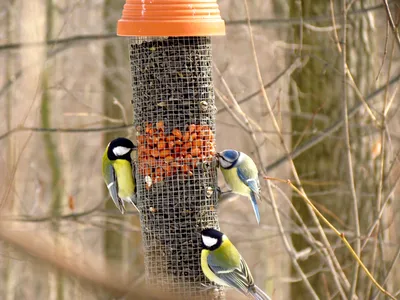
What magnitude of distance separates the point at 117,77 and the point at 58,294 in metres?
3.91

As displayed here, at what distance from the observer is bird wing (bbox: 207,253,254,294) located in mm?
4004

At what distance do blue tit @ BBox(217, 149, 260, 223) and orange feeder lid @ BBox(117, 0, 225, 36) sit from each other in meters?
0.77

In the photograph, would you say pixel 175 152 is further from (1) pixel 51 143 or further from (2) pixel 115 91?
(2) pixel 115 91

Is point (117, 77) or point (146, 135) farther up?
point (117, 77)

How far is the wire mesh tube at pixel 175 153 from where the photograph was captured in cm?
409

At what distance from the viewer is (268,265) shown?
539 inches

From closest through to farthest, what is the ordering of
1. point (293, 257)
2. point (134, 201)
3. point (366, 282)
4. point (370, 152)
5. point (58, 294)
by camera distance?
point (134, 201) < point (293, 257) < point (366, 282) < point (370, 152) < point (58, 294)

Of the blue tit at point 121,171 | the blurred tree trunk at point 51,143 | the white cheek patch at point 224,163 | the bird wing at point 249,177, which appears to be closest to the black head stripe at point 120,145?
the blue tit at point 121,171

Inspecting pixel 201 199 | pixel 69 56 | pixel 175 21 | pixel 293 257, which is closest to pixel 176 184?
pixel 201 199

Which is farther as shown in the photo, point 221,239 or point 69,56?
point 69,56

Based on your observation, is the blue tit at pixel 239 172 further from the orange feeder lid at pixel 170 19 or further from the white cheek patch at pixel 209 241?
the orange feeder lid at pixel 170 19

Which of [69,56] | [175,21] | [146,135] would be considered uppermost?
[69,56]

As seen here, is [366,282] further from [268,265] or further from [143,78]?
[268,265]

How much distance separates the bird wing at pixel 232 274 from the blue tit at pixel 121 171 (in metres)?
0.68
